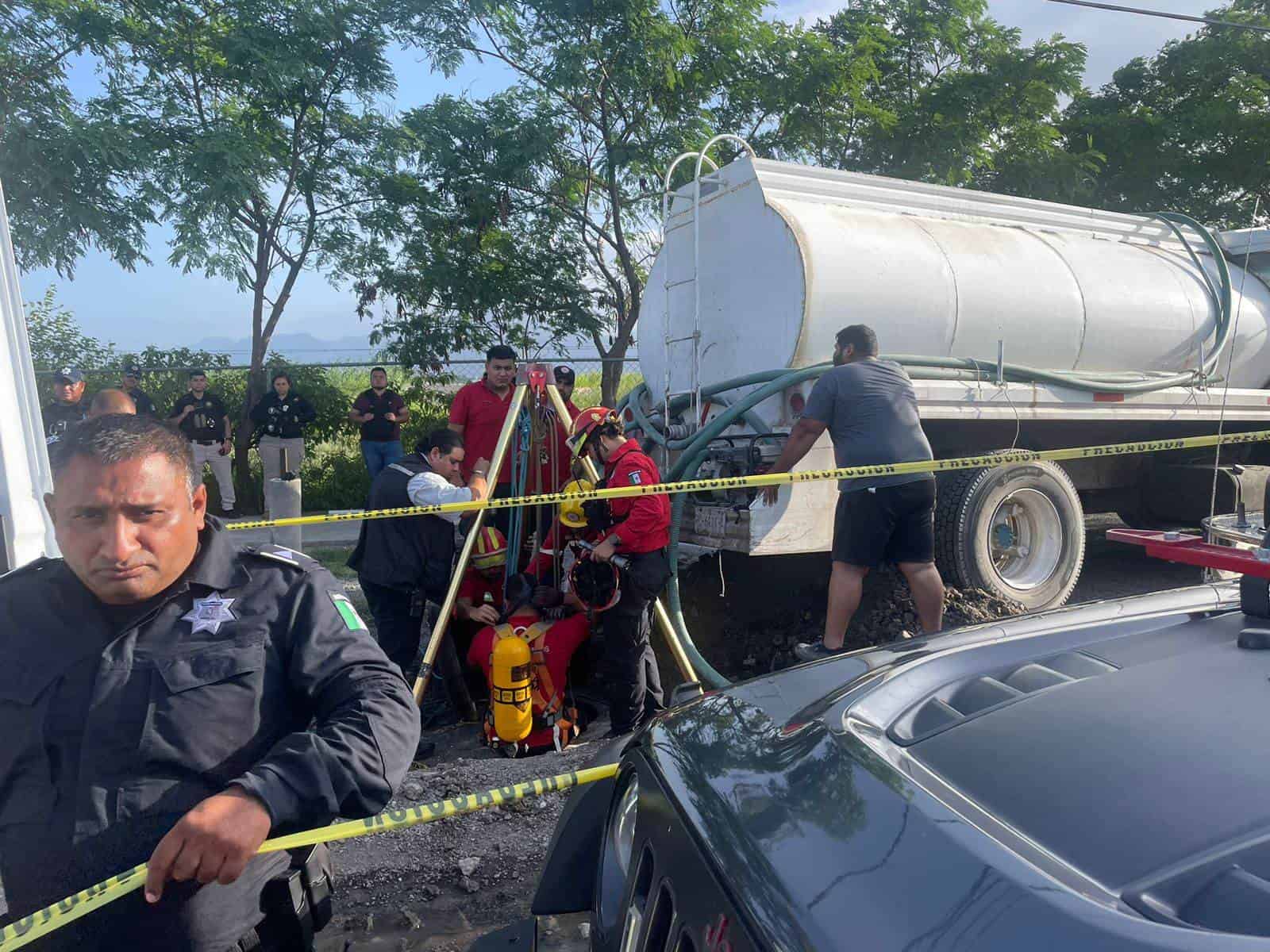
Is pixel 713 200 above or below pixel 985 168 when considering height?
below

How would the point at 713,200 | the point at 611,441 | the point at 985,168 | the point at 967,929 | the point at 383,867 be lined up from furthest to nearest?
the point at 985,168
the point at 713,200
the point at 611,441
the point at 383,867
the point at 967,929

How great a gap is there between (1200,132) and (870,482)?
44.5 feet

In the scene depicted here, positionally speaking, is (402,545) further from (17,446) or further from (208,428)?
(208,428)

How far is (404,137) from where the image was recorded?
34.2ft

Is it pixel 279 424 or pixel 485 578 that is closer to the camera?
pixel 485 578

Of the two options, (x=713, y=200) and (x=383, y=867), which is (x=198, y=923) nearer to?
(x=383, y=867)

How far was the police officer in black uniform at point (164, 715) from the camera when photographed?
142 cm

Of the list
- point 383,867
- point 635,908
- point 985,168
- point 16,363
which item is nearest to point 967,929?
point 635,908

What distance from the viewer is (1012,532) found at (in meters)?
5.50

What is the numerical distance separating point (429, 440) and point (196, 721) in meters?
2.93

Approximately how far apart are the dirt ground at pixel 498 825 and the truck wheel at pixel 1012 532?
0.76ft

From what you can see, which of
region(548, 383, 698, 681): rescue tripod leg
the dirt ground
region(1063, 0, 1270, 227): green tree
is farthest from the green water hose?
region(1063, 0, 1270, 227): green tree

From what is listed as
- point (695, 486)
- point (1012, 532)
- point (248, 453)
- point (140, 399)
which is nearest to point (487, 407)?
point (695, 486)

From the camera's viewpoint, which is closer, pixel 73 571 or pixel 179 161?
pixel 73 571
